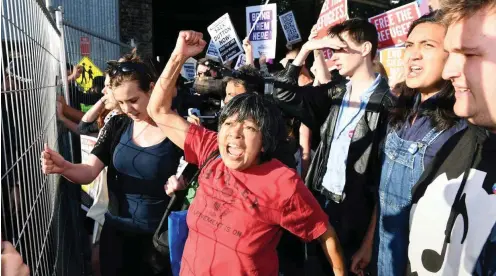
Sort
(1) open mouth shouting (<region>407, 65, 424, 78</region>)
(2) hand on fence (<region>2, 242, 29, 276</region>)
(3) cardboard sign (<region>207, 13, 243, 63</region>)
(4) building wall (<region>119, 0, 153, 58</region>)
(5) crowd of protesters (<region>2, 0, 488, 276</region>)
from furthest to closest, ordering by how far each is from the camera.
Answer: (4) building wall (<region>119, 0, 153, 58</region>) < (3) cardboard sign (<region>207, 13, 243, 63</region>) < (1) open mouth shouting (<region>407, 65, 424, 78</region>) < (5) crowd of protesters (<region>2, 0, 488, 276</region>) < (2) hand on fence (<region>2, 242, 29, 276</region>)

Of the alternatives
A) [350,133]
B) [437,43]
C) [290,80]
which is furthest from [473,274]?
[290,80]

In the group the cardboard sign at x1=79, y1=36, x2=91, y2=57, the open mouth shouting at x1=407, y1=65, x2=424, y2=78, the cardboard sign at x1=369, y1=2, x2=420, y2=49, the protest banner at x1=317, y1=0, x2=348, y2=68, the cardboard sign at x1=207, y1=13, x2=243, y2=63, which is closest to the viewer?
the open mouth shouting at x1=407, y1=65, x2=424, y2=78

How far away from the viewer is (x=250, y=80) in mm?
3598

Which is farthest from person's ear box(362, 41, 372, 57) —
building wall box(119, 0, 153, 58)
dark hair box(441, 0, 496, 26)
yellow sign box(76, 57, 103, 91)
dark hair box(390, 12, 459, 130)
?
building wall box(119, 0, 153, 58)

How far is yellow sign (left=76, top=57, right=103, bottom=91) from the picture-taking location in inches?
179

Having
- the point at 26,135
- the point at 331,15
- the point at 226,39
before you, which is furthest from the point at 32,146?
the point at 226,39

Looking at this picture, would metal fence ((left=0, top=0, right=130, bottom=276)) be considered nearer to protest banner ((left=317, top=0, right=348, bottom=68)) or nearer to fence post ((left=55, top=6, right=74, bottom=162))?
fence post ((left=55, top=6, right=74, bottom=162))

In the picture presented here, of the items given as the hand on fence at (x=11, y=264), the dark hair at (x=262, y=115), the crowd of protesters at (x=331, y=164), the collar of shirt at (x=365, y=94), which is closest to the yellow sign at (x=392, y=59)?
the crowd of protesters at (x=331, y=164)

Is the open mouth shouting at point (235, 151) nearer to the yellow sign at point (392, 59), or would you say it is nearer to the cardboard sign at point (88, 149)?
the cardboard sign at point (88, 149)

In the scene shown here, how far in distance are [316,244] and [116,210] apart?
1389 mm

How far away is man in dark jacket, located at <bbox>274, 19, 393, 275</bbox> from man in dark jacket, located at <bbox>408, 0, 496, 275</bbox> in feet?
3.33

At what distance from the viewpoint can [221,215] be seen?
1979 millimetres

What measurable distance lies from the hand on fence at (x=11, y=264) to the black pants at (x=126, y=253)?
1.51m

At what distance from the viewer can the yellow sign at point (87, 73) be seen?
454 cm
